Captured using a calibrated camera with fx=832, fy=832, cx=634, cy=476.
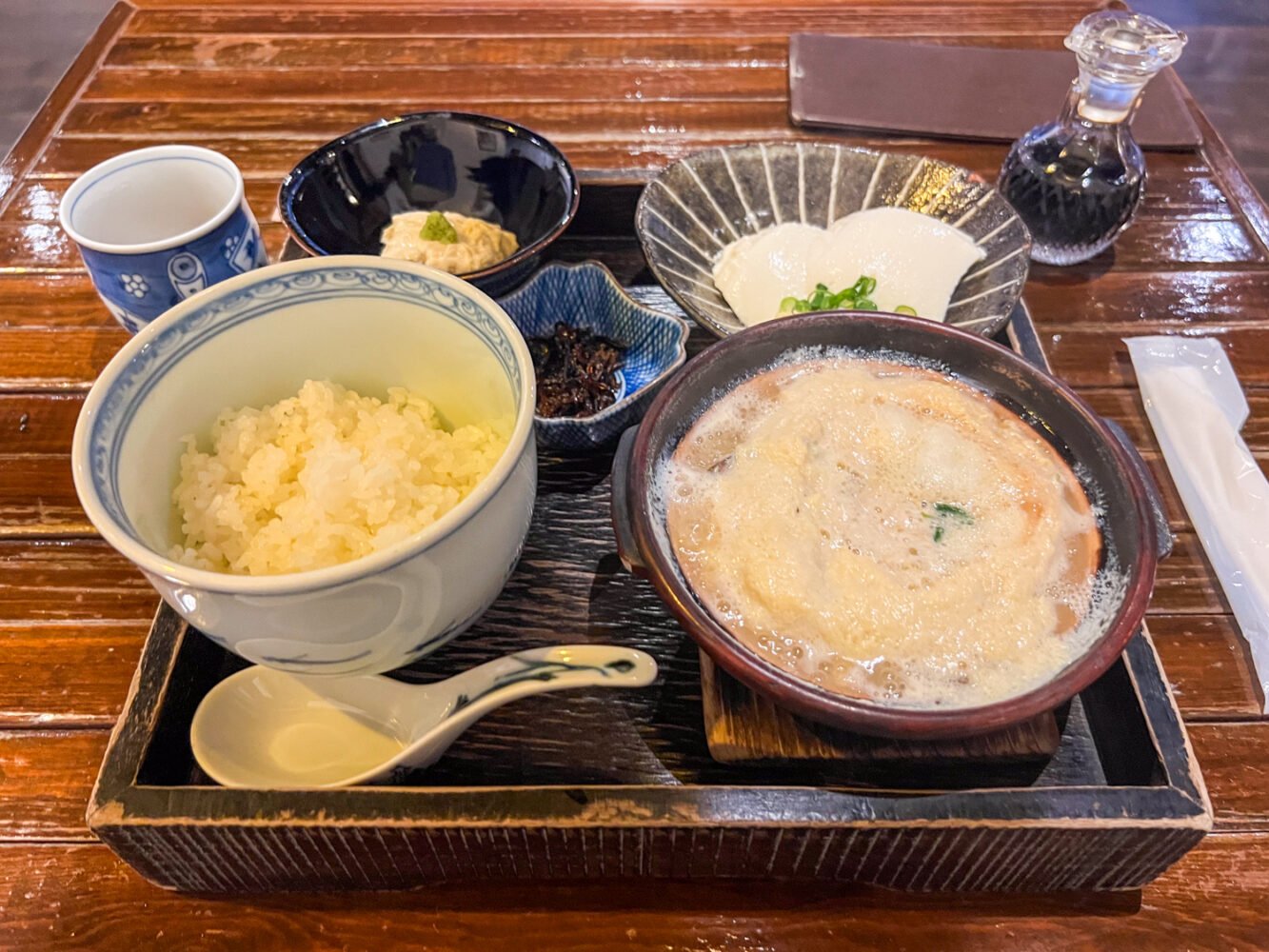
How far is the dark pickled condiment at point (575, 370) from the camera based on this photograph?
5.50 feet

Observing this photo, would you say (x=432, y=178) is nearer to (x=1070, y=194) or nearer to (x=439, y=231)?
(x=439, y=231)

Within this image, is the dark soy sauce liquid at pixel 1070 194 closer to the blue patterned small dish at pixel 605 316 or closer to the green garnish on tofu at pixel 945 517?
the blue patterned small dish at pixel 605 316

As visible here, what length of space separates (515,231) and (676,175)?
16.6 inches

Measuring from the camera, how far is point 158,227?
192 cm

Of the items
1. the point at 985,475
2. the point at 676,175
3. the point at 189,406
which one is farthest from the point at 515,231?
the point at 985,475

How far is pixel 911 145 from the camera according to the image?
2.37 metres

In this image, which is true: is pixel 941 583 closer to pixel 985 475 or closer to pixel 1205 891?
pixel 985 475

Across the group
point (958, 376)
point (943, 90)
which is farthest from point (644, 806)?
point (943, 90)

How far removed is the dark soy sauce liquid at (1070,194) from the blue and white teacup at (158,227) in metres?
1.84

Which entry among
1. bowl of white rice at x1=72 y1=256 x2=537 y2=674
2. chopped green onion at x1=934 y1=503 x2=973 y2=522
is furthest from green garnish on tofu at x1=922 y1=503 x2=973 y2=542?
bowl of white rice at x1=72 y1=256 x2=537 y2=674

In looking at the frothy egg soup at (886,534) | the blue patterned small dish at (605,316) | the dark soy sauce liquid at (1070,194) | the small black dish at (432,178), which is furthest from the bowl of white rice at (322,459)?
the dark soy sauce liquid at (1070,194)

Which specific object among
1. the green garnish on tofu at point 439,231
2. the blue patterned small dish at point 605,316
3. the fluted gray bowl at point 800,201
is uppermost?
the green garnish on tofu at point 439,231

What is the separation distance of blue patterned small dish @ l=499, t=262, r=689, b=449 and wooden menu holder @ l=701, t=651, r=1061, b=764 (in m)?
0.72

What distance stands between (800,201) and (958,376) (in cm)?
89
